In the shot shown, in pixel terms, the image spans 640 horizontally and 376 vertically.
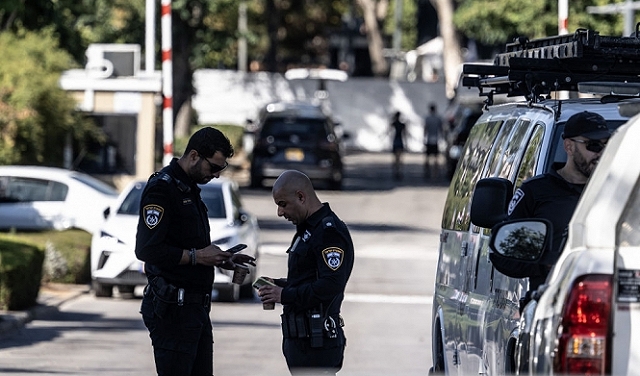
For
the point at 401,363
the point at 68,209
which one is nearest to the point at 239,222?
the point at 68,209

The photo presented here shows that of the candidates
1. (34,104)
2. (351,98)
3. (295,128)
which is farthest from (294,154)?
(351,98)

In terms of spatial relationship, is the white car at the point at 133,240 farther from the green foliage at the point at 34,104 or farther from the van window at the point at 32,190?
the green foliage at the point at 34,104

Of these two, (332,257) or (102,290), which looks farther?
(102,290)

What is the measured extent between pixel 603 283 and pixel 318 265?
3020 mm

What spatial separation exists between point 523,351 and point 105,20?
37904 mm

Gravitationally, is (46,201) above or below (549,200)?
below

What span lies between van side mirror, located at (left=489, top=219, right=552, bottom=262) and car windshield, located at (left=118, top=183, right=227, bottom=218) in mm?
13419

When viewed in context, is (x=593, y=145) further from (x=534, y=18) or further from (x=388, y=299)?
(x=534, y=18)

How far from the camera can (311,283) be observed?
7371mm

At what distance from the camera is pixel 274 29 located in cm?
5728

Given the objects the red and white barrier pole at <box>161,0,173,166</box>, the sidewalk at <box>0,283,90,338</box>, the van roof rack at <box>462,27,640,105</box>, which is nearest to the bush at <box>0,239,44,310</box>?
the sidewalk at <box>0,283,90,338</box>

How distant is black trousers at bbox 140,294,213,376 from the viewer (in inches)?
299

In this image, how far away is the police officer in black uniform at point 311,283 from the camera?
733cm

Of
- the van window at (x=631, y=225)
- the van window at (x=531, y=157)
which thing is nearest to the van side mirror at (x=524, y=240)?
the van window at (x=631, y=225)
